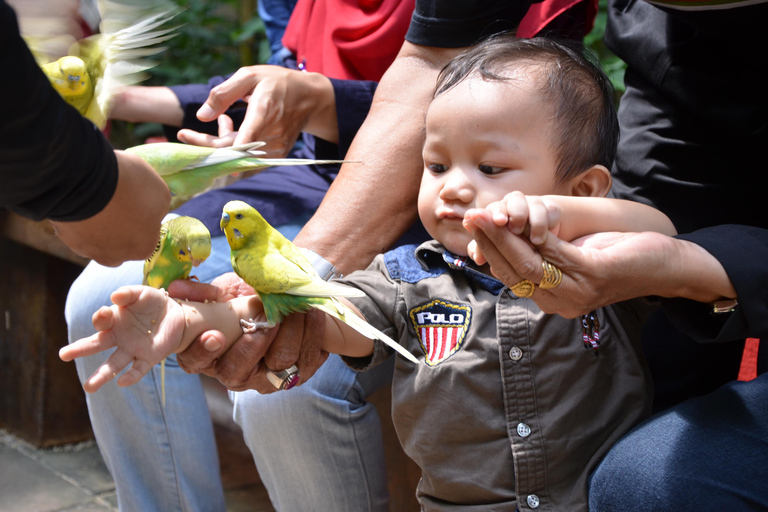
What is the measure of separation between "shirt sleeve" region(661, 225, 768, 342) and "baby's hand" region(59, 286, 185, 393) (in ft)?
2.13

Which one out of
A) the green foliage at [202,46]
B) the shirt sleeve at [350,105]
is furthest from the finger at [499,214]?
the green foliage at [202,46]

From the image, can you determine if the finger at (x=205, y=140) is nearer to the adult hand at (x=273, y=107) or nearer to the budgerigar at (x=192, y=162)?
the adult hand at (x=273, y=107)

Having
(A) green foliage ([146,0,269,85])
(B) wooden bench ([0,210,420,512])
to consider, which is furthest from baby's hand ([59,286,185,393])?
(A) green foliage ([146,0,269,85])

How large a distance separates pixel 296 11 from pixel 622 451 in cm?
140

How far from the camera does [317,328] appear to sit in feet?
3.23

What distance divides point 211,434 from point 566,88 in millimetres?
1014

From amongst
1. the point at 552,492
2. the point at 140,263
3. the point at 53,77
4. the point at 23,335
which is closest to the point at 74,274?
the point at 23,335

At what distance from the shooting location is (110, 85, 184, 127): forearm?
1.54m

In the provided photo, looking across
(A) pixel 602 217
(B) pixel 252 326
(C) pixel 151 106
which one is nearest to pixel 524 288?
(A) pixel 602 217

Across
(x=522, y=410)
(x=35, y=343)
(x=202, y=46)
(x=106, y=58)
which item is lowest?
(x=35, y=343)

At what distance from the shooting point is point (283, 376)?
0.97m

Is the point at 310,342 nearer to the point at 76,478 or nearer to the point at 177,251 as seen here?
the point at 177,251

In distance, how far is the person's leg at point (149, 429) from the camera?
1375 mm

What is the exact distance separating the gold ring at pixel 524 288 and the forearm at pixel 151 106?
1081mm
